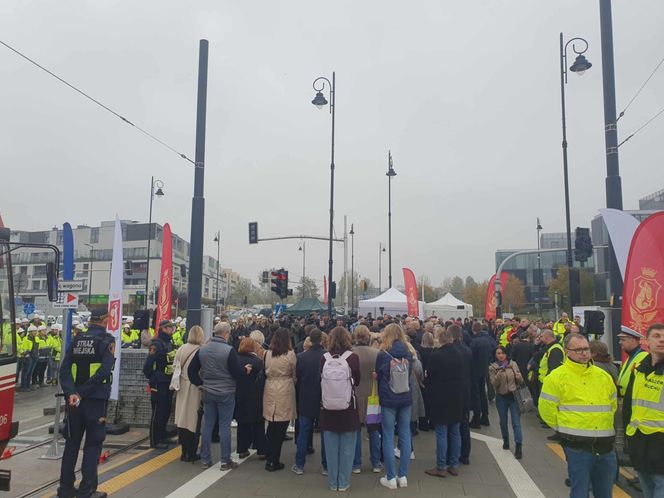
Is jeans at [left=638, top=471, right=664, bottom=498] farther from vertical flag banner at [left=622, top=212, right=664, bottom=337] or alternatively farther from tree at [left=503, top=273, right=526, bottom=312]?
tree at [left=503, top=273, right=526, bottom=312]

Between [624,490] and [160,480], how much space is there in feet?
19.1

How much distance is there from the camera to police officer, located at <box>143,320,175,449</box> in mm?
7773

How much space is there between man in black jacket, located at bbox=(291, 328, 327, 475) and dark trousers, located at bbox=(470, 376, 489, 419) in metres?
3.43

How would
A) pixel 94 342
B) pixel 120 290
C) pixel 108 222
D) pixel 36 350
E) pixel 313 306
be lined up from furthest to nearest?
pixel 108 222 < pixel 313 306 < pixel 36 350 < pixel 120 290 < pixel 94 342

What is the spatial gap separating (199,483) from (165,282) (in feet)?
17.8

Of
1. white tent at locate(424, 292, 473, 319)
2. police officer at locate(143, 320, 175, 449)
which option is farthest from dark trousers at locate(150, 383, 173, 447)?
white tent at locate(424, 292, 473, 319)

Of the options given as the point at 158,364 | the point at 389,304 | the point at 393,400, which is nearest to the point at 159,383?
the point at 158,364

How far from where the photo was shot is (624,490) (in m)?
6.18

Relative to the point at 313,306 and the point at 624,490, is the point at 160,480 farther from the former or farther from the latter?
the point at 313,306

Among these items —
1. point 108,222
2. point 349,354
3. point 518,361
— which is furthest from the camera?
point 108,222

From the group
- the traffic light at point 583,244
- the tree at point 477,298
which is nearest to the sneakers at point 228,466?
the traffic light at point 583,244

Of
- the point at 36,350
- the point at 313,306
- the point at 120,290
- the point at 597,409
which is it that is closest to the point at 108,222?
the point at 313,306

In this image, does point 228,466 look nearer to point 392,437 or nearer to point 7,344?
point 392,437

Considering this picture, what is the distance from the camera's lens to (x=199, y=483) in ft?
20.2
